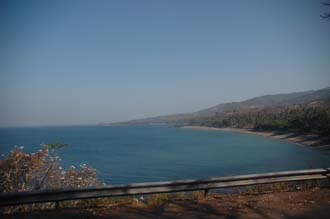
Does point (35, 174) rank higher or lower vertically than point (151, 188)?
lower

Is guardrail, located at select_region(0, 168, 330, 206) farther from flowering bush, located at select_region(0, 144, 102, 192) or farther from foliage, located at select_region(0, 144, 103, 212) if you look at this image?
flowering bush, located at select_region(0, 144, 102, 192)

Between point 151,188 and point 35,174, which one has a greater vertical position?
point 151,188

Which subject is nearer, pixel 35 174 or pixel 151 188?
pixel 151 188

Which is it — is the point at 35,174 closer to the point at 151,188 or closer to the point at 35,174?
the point at 35,174

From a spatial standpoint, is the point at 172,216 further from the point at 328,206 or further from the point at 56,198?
the point at 328,206

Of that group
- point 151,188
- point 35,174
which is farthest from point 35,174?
point 151,188

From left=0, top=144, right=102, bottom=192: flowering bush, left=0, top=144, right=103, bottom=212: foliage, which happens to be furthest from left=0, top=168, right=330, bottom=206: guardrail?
left=0, top=144, right=102, bottom=192: flowering bush

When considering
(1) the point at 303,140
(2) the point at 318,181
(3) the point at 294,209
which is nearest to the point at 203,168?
→ (2) the point at 318,181

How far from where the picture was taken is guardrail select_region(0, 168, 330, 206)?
7344 millimetres

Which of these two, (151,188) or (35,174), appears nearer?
(151,188)

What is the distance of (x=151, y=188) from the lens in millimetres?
8453

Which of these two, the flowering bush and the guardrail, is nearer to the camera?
the guardrail

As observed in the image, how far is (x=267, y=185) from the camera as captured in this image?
10.9 m

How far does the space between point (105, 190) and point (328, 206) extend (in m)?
5.79
